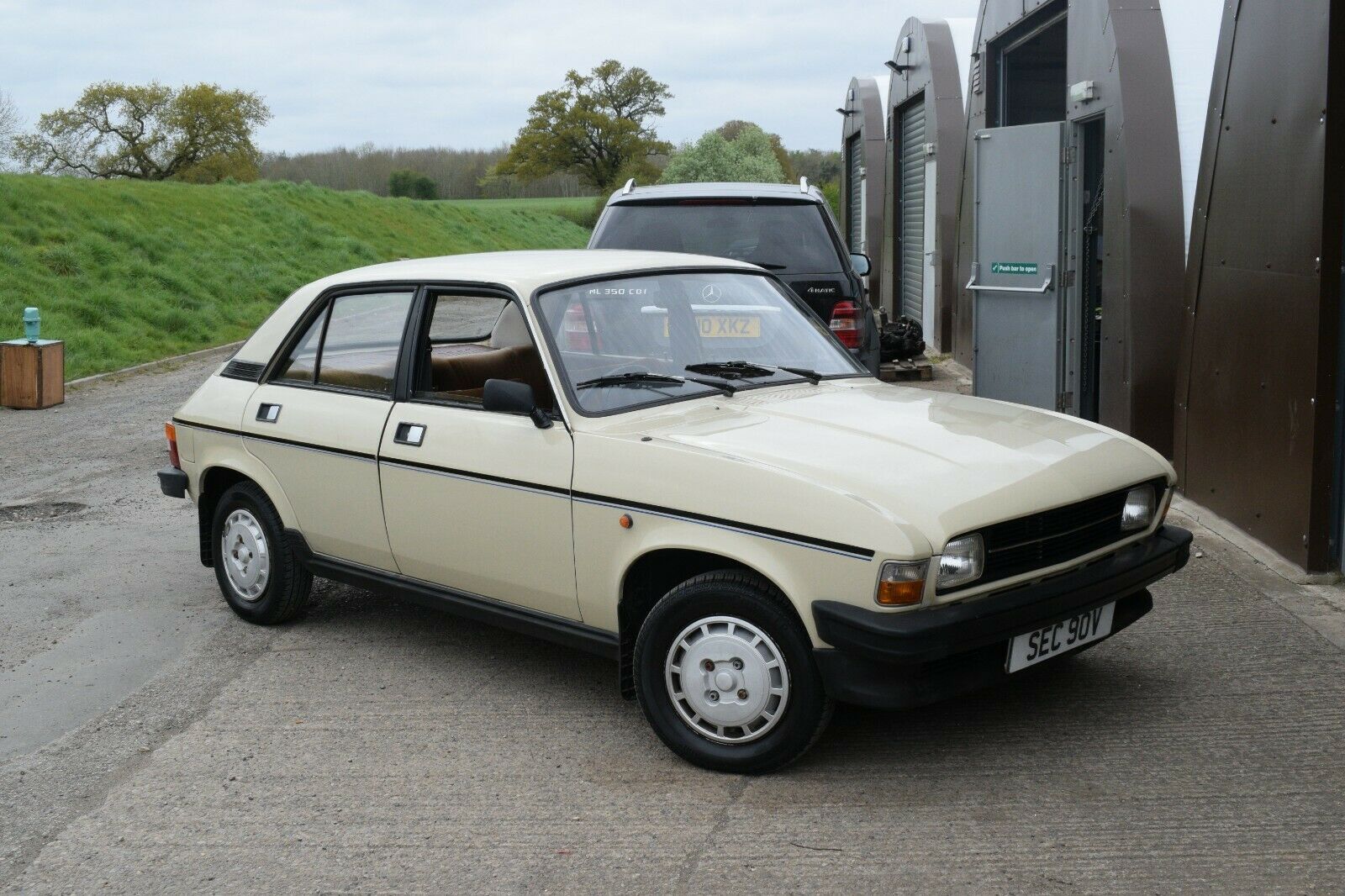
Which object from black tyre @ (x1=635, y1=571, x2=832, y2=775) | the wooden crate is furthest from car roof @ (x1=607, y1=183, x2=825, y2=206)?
the wooden crate

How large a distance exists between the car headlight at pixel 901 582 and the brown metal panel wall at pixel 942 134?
1277cm

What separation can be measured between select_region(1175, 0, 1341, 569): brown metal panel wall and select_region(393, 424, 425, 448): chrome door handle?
424 centimetres

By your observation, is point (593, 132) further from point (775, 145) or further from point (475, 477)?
point (475, 477)

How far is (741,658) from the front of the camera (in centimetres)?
424

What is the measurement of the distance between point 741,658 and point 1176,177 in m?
6.36

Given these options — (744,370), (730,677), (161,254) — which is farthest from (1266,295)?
(161,254)

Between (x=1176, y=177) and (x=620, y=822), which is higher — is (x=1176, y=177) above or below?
above

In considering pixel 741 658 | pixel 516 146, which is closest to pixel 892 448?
pixel 741 658

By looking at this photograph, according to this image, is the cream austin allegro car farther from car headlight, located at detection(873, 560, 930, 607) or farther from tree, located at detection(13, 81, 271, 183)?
tree, located at detection(13, 81, 271, 183)

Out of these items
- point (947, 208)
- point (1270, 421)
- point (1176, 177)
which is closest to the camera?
point (1270, 421)

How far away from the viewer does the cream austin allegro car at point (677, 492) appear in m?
4.03

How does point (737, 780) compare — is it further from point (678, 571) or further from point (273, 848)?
point (273, 848)

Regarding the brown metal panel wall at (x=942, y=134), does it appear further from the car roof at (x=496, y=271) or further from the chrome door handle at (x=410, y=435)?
the chrome door handle at (x=410, y=435)

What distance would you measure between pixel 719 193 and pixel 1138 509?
4840 mm
